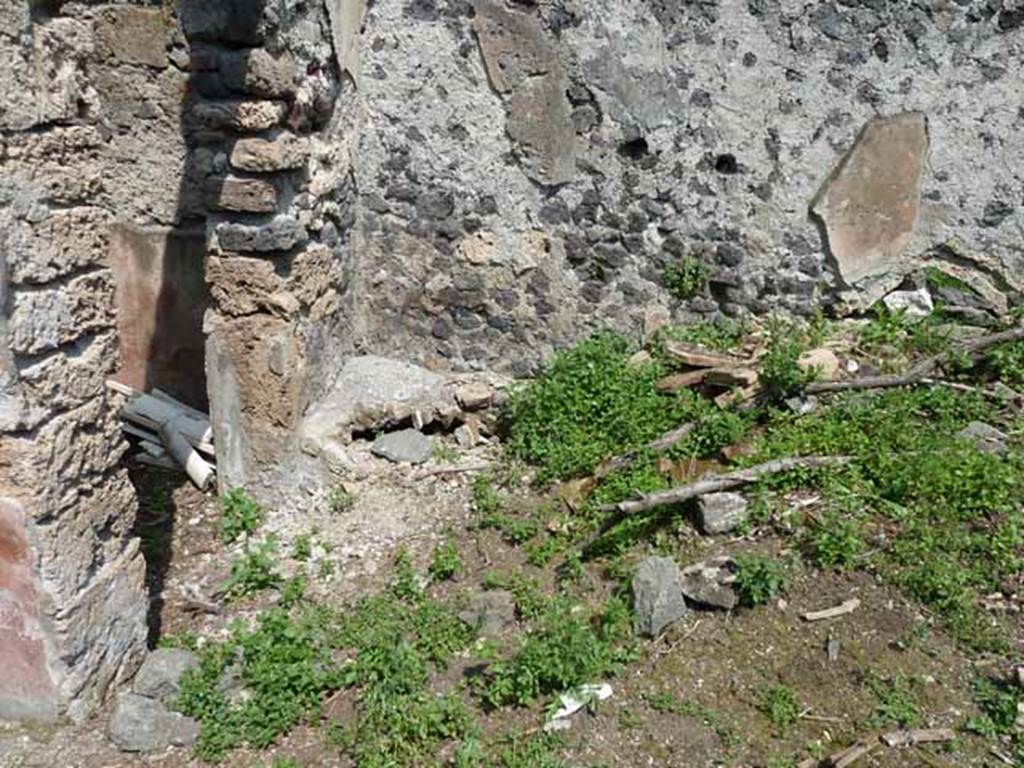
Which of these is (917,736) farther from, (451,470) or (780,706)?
(451,470)

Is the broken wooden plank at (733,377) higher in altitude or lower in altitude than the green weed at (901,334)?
lower

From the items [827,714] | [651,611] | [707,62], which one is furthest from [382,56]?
[827,714]

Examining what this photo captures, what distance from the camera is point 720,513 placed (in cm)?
348

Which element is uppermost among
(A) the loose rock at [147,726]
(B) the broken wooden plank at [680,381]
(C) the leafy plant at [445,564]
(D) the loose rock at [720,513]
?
(B) the broken wooden plank at [680,381]

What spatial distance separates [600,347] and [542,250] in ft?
1.86

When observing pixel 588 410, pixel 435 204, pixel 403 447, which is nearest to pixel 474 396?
pixel 403 447

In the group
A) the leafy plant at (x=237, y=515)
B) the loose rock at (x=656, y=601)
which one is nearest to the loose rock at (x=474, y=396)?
the leafy plant at (x=237, y=515)

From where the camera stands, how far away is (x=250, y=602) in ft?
12.2

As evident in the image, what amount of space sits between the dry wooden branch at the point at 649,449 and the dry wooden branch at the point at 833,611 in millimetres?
1026

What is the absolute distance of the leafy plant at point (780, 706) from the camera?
2.81m

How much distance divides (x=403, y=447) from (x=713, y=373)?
1.50 meters

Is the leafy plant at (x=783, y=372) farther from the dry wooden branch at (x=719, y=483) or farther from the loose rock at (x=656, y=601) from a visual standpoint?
the loose rock at (x=656, y=601)

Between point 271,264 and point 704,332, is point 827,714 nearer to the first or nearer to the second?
point 704,332

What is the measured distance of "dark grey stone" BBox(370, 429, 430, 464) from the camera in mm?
4375
